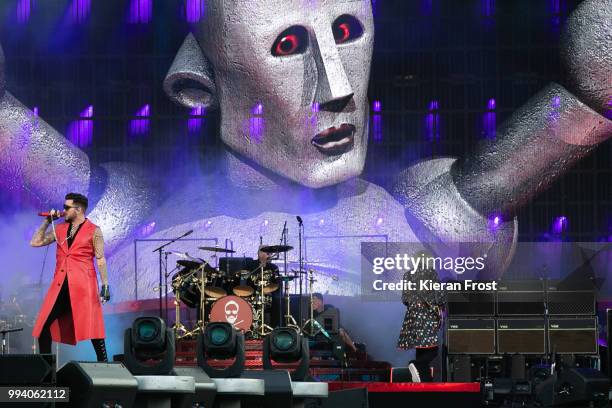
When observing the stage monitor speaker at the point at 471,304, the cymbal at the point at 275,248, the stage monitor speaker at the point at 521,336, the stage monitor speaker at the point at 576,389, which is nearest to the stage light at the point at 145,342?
the stage monitor speaker at the point at 576,389

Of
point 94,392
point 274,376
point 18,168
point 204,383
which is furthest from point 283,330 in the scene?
point 18,168

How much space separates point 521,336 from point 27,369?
7672mm

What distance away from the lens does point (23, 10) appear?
13062 millimetres

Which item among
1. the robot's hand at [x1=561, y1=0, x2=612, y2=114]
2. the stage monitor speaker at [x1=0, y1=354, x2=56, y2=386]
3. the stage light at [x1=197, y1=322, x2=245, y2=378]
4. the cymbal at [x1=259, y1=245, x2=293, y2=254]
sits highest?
the robot's hand at [x1=561, y1=0, x2=612, y2=114]

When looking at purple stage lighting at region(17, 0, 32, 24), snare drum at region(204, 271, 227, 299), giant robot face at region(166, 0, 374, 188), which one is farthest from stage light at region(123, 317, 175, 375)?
purple stage lighting at region(17, 0, 32, 24)

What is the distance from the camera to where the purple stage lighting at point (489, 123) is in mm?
12734

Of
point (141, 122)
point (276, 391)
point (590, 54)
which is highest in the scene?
point (590, 54)

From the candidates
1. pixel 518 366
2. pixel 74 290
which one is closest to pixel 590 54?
pixel 518 366

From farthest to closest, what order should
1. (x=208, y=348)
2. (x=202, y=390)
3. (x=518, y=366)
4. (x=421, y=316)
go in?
(x=518, y=366)
(x=421, y=316)
(x=208, y=348)
(x=202, y=390)

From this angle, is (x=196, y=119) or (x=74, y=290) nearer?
(x=74, y=290)

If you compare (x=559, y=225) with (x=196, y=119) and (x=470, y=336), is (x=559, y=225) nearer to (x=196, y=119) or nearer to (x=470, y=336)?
(x=470, y=336)

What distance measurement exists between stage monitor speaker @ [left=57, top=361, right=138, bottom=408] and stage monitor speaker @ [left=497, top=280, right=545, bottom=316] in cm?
738

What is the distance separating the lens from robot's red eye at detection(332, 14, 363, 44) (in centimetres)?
1276

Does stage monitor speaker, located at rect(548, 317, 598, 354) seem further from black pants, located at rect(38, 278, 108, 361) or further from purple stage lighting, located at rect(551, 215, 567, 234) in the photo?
black pants, located at rect(38, 278, 108, 361)
